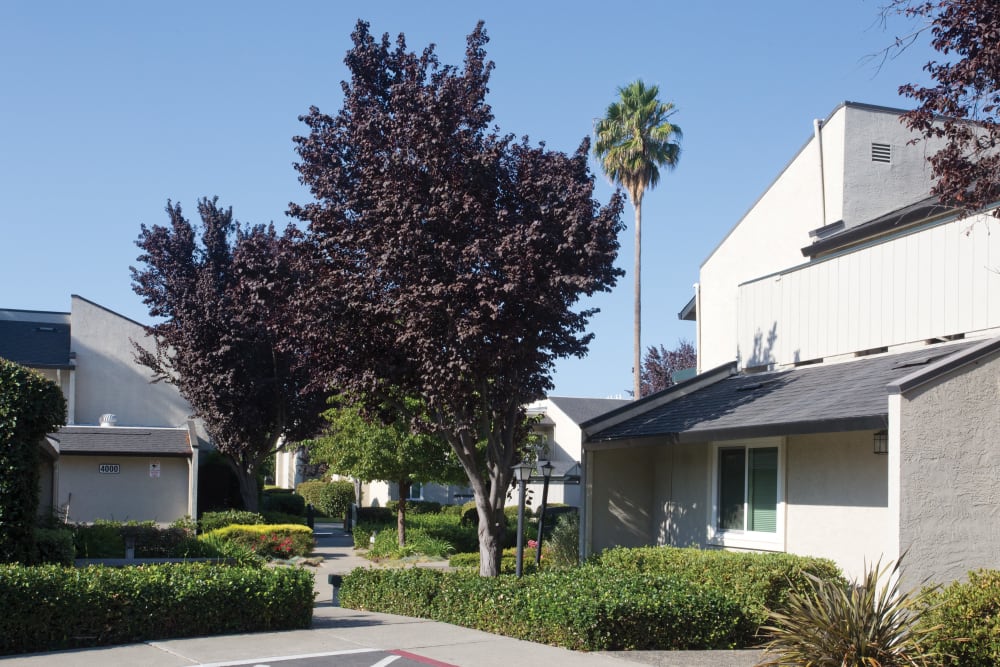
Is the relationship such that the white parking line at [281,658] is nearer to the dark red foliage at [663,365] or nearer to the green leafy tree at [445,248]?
the green leafy tree at [445,248]

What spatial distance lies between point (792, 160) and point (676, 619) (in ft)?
45.0

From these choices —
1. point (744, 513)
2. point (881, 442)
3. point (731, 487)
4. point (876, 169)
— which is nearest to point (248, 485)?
point (731, 487)

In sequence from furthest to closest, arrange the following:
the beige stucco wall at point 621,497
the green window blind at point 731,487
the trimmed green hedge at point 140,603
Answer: the beige stucco wall at point 621,497, the green window blind at point 731,487, the trimmed green hedge at point 140,603

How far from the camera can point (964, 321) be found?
12.5 m

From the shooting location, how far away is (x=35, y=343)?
1337 inches

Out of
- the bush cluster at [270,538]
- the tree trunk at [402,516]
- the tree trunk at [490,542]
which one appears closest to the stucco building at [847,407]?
the tree trunk at [490,542]

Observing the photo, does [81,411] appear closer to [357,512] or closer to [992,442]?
[357,512]

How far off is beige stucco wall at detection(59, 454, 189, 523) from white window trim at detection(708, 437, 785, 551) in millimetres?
20764

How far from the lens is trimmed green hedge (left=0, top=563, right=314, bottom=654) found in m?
9.77

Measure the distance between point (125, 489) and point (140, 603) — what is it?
70.7 feet

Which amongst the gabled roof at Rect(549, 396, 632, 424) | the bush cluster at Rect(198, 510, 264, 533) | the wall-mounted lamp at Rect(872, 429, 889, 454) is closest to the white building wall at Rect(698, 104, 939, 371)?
the wall-mounted lamp at Rect(872, 429, 889, 454)

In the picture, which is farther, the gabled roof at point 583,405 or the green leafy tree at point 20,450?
the gabled roof at point 583,405

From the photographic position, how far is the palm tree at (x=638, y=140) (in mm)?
34312

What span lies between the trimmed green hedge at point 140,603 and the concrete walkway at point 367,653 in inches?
10.2
